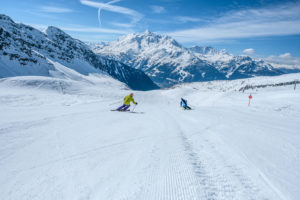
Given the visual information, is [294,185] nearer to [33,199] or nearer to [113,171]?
[113,171]

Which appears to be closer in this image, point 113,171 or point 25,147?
point 113,171

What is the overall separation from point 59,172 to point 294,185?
5.26m

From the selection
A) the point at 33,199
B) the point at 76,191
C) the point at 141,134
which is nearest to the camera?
the point at 33,199

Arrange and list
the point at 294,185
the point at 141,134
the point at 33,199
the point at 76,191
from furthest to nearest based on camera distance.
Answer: the point at 141,134, the point at 294,185, the point at 76,191, the point at 33,199

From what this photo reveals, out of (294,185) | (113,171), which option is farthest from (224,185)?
(113,171)

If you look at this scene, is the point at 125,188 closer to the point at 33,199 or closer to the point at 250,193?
the point at 33,199

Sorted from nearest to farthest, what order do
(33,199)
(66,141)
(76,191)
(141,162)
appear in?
(33,199), (76,191), (141,162), (66,141)

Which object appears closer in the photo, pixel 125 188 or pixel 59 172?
pixel 125 188

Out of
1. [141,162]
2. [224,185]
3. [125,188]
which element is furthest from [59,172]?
[224,185]

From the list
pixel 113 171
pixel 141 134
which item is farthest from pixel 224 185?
pixel 141 134

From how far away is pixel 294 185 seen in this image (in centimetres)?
373

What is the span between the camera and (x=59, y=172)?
4.09m

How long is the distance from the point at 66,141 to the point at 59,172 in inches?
84.2

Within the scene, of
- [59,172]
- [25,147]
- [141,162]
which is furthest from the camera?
[25,147]
